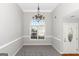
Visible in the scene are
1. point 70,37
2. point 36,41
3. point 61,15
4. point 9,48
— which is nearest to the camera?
point 9,48

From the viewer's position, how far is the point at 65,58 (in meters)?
1.12

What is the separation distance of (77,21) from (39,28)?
155 inches

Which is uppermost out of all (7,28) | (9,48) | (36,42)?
(7,28)

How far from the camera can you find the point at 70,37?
6.78 meters

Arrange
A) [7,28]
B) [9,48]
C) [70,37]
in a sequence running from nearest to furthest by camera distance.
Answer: [7,28], [9,48], [70,37]

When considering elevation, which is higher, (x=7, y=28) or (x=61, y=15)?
(x=61, y=15)

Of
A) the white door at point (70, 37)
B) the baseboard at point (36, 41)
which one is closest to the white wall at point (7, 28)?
the white door at point (70, 37)

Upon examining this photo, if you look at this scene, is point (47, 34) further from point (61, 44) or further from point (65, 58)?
point (65, 58)

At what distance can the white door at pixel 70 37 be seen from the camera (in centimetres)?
657

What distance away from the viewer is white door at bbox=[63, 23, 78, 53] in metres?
6.57

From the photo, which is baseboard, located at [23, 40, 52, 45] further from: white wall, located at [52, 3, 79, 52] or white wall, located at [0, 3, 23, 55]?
white wall, located at [0, 3, 23, 55]

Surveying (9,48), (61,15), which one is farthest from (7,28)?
(61,15)

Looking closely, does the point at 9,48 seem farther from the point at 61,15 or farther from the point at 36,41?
the point at 36,41

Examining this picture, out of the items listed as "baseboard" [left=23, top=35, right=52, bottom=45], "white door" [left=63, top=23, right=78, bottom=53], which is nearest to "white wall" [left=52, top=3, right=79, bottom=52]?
"white door" [left=63, top=23, right=78, bottom=53]
